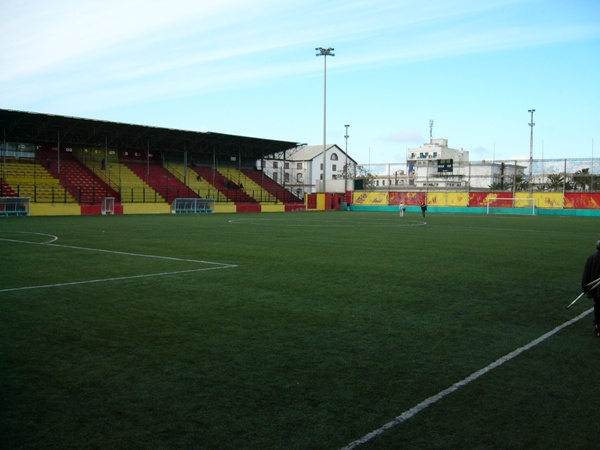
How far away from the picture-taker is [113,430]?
14.0ft

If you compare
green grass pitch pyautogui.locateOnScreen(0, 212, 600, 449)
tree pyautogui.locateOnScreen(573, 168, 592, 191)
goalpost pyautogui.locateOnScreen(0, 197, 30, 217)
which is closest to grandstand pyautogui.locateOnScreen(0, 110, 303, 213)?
goalpost pyautogui.locateOnScreen(0, 197, 30, 217)

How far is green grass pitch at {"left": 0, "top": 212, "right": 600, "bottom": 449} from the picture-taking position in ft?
14.1

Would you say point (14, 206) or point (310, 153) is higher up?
point (310, 153)

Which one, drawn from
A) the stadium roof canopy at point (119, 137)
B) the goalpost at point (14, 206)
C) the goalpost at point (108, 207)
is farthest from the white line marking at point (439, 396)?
the stadium roof canopy at point (119, 137)

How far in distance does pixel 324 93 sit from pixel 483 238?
38.1m

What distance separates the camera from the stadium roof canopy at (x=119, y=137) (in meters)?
45.8

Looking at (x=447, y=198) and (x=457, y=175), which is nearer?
(x=447, y=198)

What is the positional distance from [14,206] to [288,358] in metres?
39.3

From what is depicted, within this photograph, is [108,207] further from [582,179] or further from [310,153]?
[310,153]

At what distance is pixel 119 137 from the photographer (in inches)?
2127

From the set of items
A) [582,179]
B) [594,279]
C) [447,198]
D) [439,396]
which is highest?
[582,179]

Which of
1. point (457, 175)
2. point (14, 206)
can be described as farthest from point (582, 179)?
point (14, 206)

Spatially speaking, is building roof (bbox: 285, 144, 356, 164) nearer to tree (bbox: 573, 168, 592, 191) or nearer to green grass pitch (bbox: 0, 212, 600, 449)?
tree (bbox: 573, 168, 592, 191)

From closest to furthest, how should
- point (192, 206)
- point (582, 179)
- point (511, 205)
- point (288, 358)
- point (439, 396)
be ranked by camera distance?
point (439, 396) → point (288, 358) → point (192, 206) → point (582, 179) → point (511, 205)
